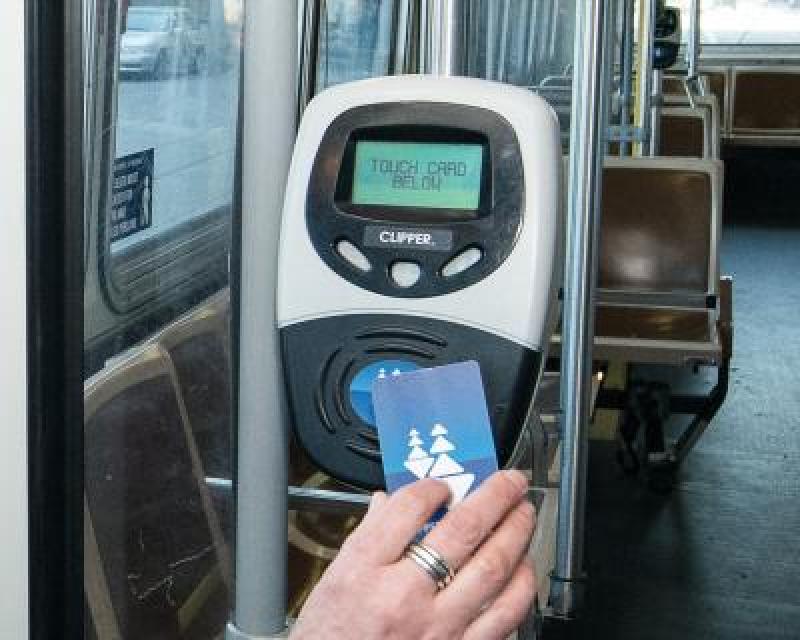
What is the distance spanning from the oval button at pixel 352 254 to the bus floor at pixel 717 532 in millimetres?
2582

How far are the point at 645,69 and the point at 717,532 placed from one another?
5.34 ft

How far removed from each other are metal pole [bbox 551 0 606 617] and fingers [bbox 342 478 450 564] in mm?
995

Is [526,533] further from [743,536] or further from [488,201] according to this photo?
[743,536]

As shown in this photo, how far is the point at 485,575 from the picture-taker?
0.93 m

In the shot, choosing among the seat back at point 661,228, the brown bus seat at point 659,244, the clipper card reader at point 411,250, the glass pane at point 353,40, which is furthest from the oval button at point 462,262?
the seat back at point 661,228

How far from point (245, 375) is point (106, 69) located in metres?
0.63

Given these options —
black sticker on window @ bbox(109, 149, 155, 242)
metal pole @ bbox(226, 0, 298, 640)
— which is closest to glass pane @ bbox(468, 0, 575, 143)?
black sticker on window @ bbox(109, 149, 155, 242)

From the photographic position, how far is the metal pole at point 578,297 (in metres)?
1.88

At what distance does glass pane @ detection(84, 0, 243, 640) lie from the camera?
1.55 m

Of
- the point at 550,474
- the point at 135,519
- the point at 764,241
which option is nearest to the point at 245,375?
the point at 135,519

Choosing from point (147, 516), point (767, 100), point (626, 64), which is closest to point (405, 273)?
point (147, 516)

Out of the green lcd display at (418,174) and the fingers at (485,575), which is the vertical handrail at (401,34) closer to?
the green lcd display at (418,174)

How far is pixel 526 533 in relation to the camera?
0.96 meters

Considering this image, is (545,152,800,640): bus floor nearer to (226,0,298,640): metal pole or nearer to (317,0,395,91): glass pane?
(317,0,395,91): glass pane
